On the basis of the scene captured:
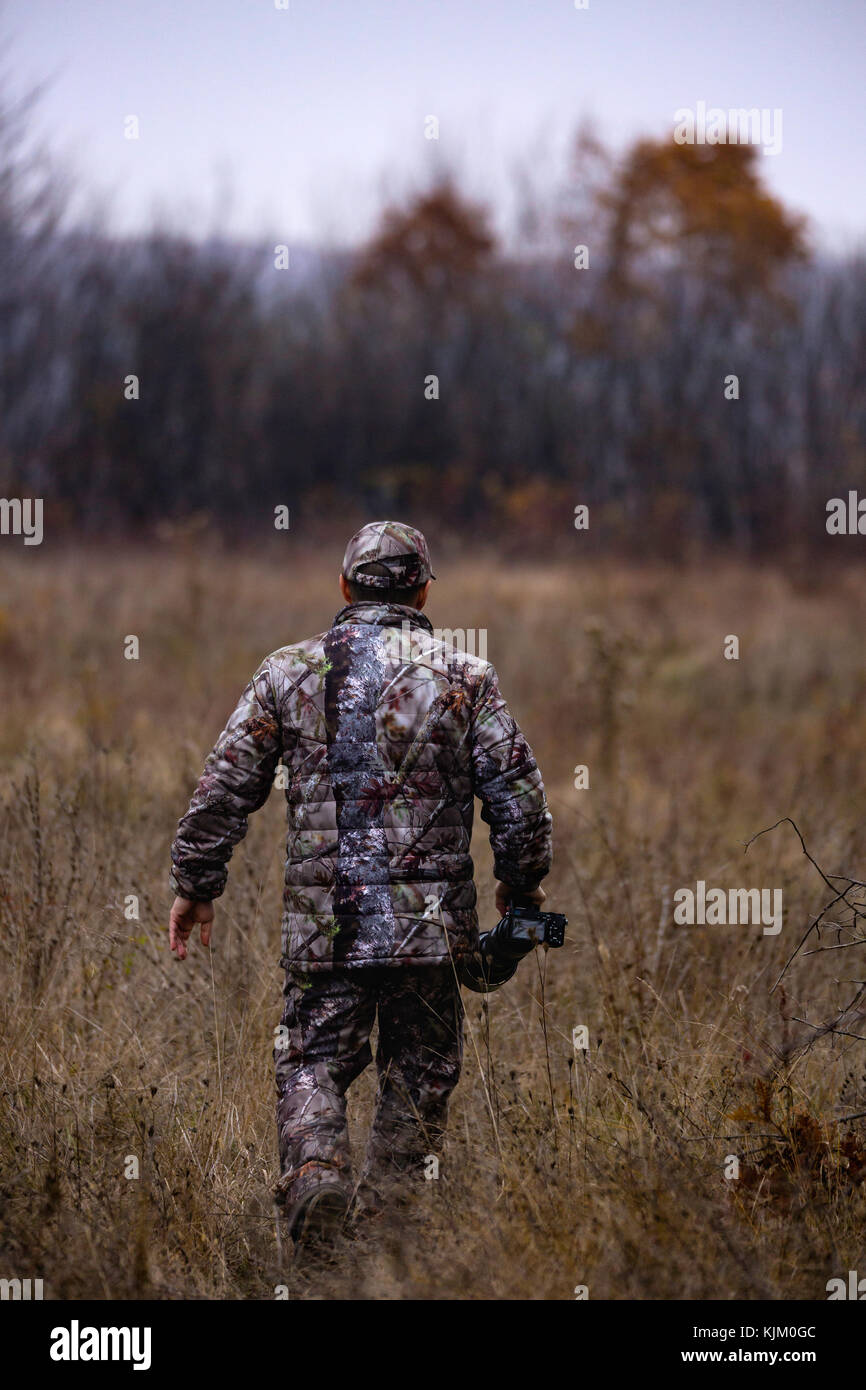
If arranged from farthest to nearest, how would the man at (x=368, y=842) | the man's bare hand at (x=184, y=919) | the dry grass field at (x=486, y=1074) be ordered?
the man's bare hand at (x=184, y=919) → the man at (x=368, y=842) → the dry grass field at (x=486, y=1074)

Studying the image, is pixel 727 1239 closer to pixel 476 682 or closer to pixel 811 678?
pixel 476 682

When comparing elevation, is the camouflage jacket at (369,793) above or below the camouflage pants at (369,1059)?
above

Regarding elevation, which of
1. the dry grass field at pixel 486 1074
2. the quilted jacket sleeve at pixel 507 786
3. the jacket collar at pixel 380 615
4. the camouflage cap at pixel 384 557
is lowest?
the dry grass field at pixel 486 1074

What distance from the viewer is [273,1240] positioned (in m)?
3.26

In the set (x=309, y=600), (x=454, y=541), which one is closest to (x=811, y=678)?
(x=309, y=600)

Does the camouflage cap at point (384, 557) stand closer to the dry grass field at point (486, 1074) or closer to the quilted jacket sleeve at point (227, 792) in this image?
the quilted jacket sleeve at point (227, 792)

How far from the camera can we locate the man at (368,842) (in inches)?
126

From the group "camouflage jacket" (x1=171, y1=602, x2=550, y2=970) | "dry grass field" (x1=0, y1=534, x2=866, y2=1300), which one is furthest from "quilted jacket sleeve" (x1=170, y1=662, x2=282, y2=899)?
"dry grass field" (x1=0, y1=534, x2=866, y2=1300)

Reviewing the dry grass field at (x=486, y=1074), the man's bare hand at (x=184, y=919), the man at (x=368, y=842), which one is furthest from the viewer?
the man's bare hand at (x=184, y=919)

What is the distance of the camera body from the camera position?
10.8ft

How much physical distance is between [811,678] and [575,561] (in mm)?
5722

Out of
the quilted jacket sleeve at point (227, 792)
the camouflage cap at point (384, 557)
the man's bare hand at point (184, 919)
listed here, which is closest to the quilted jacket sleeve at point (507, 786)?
the camouflage cap at point (384, 557)

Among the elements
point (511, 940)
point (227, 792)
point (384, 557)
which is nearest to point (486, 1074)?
point (511, 940)

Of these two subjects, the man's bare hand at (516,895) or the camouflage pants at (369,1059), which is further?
the man's bare hand at (516,895)
